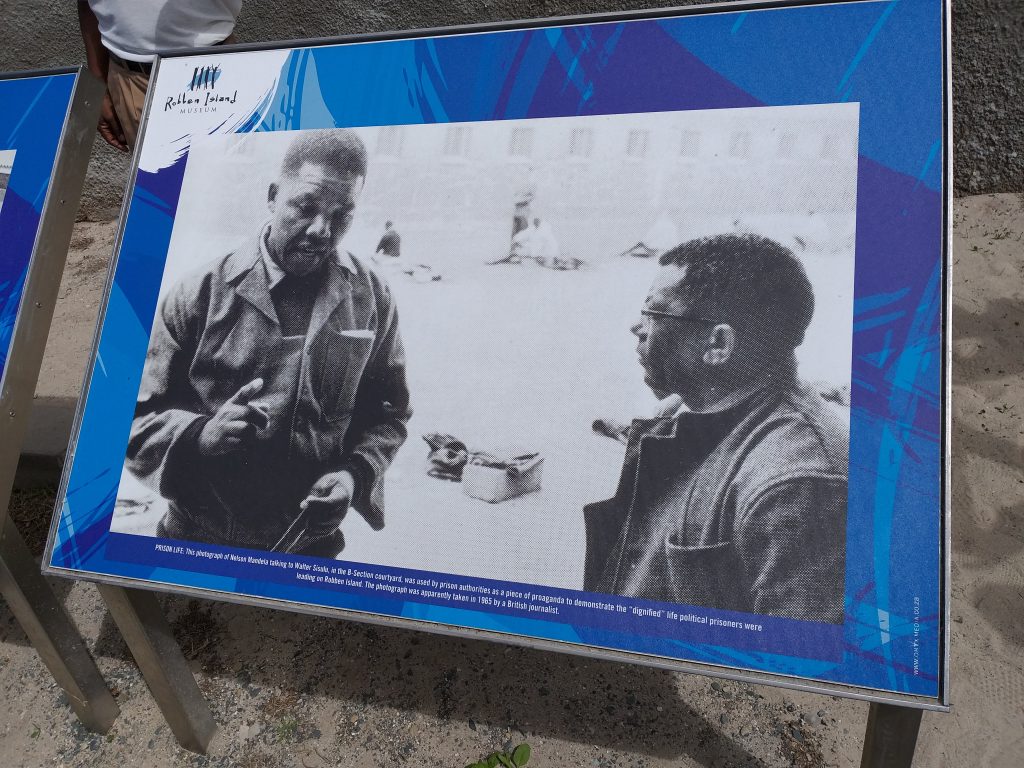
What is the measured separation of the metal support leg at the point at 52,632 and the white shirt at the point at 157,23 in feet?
4.26

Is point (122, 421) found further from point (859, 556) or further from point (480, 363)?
point (859, 556)

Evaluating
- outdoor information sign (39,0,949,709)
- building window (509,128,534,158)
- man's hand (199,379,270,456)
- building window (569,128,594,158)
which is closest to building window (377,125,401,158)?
outdoor information sign (39,0,949,709)

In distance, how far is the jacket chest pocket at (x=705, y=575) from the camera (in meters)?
1.04

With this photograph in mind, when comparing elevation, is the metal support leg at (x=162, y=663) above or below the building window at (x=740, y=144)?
below

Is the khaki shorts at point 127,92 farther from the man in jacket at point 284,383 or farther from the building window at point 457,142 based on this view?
the building window at point 457,142

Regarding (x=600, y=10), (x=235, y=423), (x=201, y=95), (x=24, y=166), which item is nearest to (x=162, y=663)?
(x=235, y=423)

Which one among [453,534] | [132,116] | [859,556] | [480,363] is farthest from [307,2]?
[859,556]

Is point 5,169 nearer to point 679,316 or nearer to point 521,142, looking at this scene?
point 521,142

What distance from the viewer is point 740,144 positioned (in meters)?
1.12

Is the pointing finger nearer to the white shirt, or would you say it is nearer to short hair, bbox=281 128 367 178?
short hair, bbox=281 128 367 178

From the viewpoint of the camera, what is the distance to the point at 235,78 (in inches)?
55.9

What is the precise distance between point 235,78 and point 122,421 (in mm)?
737

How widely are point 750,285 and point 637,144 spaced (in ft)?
1.02

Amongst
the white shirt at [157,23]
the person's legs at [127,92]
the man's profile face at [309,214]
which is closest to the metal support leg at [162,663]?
the man's profile face at [309,214]
